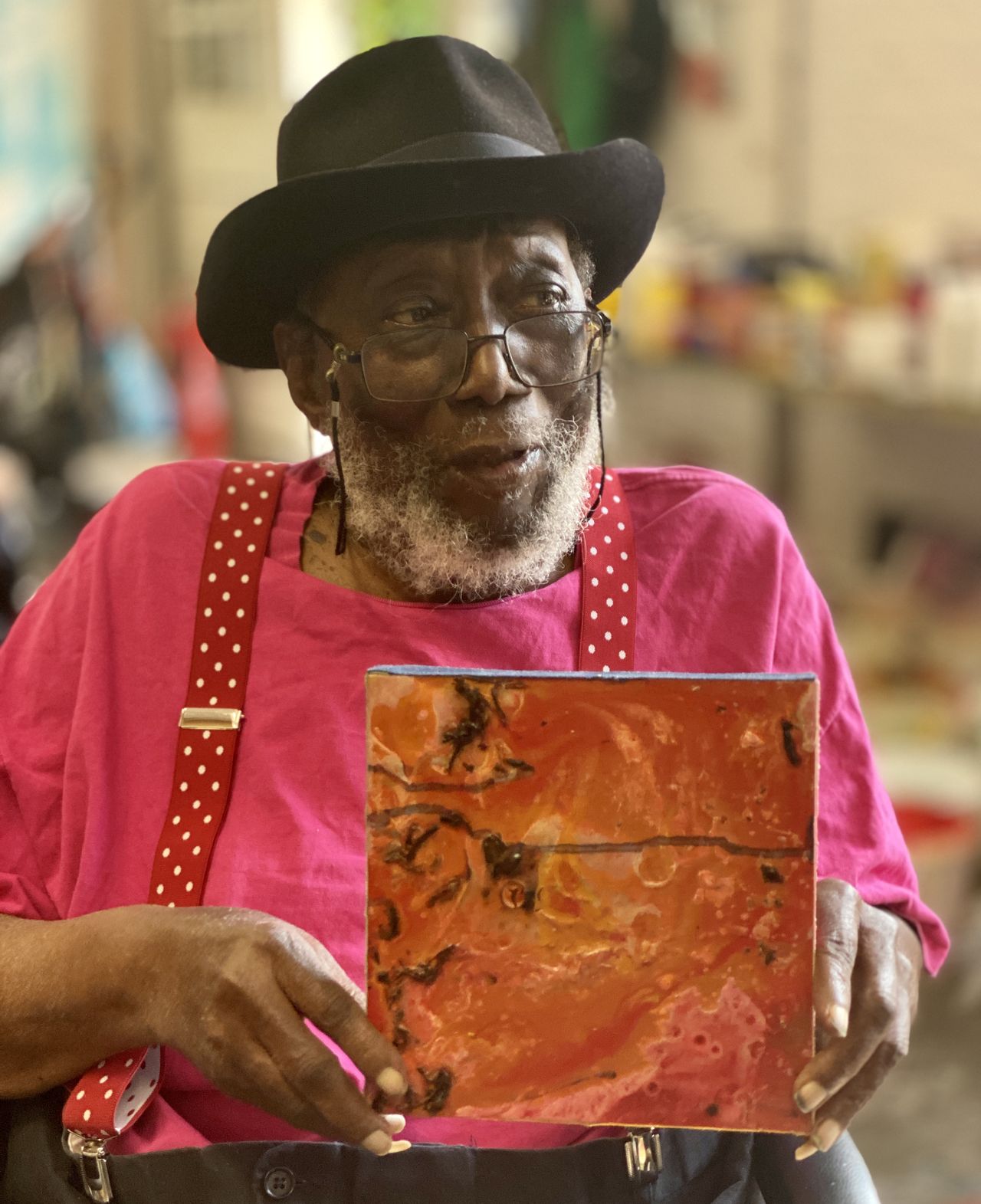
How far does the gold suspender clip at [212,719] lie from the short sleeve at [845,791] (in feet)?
1.68

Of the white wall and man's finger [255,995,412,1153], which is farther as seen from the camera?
the white wall

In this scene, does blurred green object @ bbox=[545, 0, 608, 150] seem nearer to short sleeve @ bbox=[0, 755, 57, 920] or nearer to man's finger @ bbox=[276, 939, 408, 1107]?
short sleeve @ bbox=[0, 755, 57, 920]

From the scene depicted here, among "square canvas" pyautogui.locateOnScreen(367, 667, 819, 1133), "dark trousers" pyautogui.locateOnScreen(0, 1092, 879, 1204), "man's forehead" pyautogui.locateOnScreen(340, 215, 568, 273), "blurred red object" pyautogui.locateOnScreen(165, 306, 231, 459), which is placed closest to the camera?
"square canvas" pyautogui.locateOnScreen(367, 667, 819, 1133)

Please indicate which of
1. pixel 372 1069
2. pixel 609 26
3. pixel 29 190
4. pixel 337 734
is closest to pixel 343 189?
pixel 337 734

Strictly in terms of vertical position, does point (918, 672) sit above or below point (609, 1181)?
below

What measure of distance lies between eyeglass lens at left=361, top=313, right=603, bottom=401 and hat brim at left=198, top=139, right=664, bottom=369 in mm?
98

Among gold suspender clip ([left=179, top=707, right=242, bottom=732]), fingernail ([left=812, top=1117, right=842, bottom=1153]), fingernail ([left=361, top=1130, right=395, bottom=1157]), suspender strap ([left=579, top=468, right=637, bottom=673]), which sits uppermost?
suspender strap ([left=579, top=468, right=637, bottom=673])

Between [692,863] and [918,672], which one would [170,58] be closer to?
[918,672]

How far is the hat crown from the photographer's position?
4.54 ft

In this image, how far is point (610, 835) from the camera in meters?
1.07

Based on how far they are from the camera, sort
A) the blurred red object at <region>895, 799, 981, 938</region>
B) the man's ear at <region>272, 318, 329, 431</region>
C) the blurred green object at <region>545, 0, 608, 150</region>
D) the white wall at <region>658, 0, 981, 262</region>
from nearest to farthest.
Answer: the man's ear at <region>272, 318, 329, 431</region>
the blurred red object at <region>895, 799, 981, 938</region>
the white wall at <region>658, 0, 981, 262</region>
the blurred green object at <region>545, 0, 608, 150</region>

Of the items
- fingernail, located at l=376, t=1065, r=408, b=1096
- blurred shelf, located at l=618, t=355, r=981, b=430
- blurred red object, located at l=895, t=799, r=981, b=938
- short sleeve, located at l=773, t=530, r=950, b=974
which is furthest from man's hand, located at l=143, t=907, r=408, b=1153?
blurred shelf, located at l=618, t=355, r=981, b=430

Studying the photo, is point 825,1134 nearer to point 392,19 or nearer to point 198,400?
point 198,400

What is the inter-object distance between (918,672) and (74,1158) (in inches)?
102
